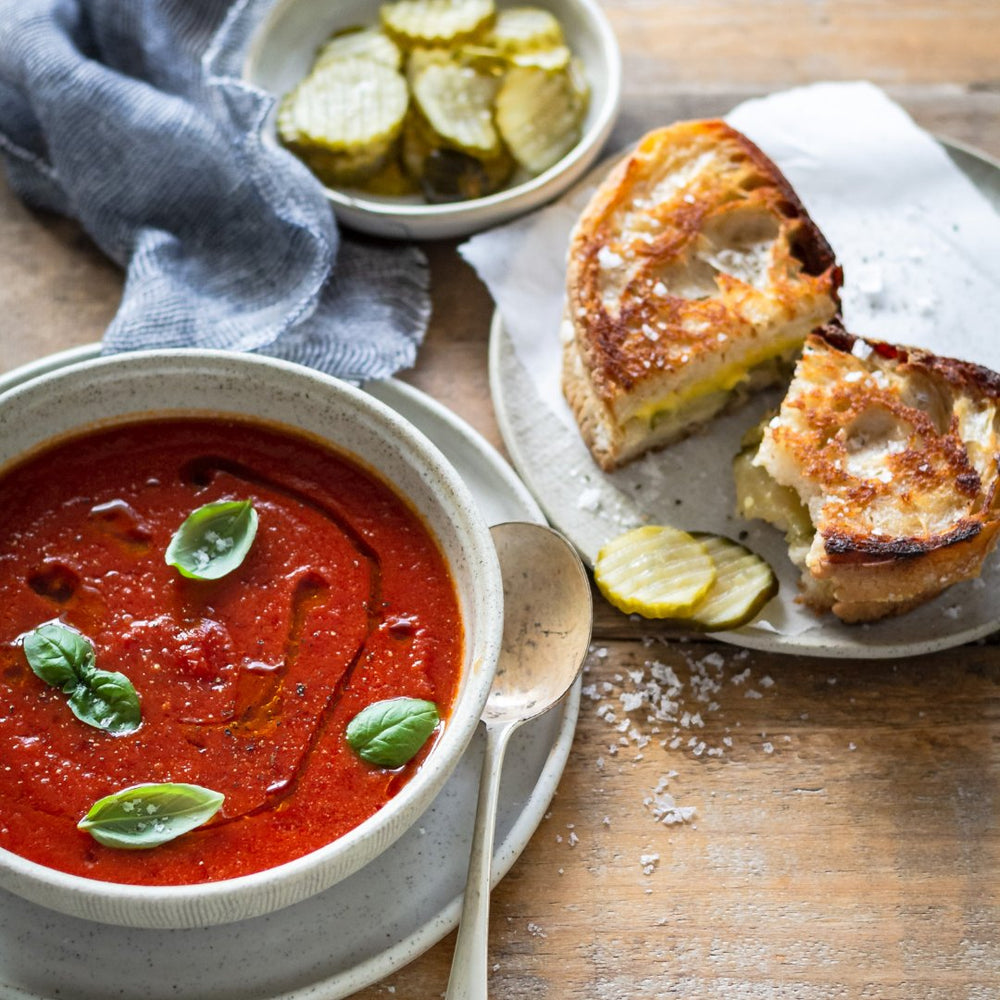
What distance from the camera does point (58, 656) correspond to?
7.14 feet

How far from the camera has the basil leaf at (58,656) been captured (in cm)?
217

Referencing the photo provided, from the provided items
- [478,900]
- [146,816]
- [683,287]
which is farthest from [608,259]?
[146,816]

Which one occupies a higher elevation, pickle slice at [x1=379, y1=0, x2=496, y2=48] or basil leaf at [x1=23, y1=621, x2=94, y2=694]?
pickle slice at [x1=379, y1=0, x2=496, y2=48]

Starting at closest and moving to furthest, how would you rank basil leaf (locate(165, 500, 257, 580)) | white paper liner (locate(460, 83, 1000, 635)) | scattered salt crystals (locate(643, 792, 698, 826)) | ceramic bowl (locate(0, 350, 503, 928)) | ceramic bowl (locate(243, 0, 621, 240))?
ceramic bowl (locate(0, 350, 503, 928)) < basil leaf (locate(165, 500, 257, 580)) < scattered salt crystals (locate(643, 792, 698, 826)) < white paper liner (locate(460, 83, 1000, 635)) < ceramic bowl (locate(243, 0, 621, 240))

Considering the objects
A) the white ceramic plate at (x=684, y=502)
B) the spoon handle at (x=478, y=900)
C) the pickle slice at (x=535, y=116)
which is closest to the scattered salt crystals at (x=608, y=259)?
the white ceramic plate at (x=684, y=502)

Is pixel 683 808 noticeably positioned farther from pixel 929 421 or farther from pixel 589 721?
pixel 929 421

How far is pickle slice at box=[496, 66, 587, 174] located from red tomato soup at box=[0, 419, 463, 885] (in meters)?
1.24

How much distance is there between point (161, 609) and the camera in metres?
2.30

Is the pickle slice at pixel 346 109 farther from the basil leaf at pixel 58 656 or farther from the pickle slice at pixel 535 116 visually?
the basil leaf at pixel 58 656

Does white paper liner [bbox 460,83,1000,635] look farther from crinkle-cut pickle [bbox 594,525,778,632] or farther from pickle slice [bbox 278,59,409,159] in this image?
pickle slice [bbox 278,59,409,159]

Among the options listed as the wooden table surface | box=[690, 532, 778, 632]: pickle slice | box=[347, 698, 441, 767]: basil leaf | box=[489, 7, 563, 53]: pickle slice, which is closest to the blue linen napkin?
the wooden table surface

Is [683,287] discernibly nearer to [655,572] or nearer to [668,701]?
[655,572]

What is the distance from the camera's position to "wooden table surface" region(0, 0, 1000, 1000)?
2.40 m

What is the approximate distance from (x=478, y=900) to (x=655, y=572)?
849mm
